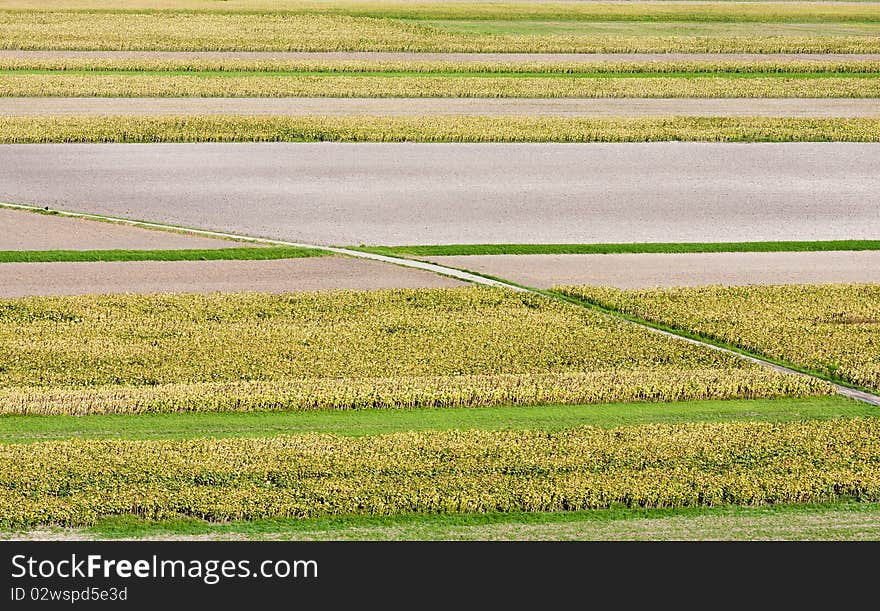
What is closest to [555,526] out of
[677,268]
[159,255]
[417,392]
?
[417,392]

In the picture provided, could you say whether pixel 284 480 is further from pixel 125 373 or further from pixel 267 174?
pixel 267 174

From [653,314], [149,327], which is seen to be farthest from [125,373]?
[653,314]

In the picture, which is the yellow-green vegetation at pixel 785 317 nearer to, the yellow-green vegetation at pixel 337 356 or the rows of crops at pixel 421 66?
the yellow-green vegetation at pixel 337 356

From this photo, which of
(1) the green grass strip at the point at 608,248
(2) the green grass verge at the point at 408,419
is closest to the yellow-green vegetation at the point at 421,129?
(1) the green grass strip at the point at 608,248

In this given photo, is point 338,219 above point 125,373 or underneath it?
above

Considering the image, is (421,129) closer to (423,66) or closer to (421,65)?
(423,66)

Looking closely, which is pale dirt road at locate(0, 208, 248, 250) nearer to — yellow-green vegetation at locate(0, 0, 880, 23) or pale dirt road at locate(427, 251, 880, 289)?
pale dirt road at locate(427, 251, 880, 289)

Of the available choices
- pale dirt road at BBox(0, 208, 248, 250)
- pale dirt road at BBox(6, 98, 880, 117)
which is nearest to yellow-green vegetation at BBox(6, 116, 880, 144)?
pale dirt road at BBox(6, 98, 880, 117)
